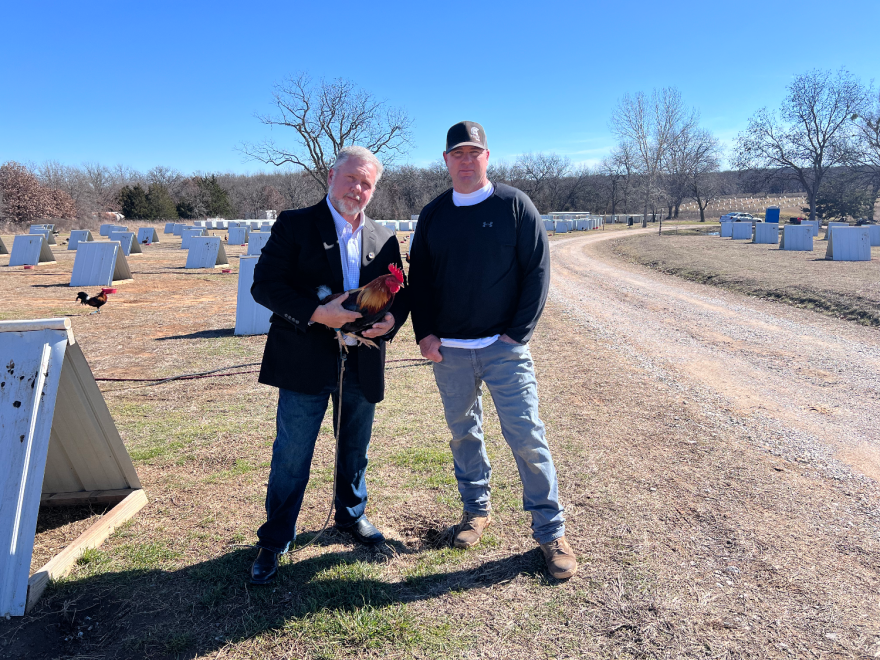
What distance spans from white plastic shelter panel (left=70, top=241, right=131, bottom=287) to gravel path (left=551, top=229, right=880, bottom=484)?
11.9 metres

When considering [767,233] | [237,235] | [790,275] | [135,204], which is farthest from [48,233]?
[767,233]

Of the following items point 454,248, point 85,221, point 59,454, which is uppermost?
point 85,221

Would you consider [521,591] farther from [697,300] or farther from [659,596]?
[697,300]

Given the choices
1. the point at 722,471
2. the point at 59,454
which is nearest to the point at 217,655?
the point at 59,454

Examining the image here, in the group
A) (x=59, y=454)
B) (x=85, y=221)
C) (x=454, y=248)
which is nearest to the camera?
(x=454, y=248)

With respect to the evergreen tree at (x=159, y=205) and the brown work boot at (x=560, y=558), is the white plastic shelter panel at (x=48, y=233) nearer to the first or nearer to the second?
the evergreen tree at (x=159, y=205)

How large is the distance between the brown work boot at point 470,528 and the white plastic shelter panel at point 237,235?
30.9 m

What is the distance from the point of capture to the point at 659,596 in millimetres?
2660

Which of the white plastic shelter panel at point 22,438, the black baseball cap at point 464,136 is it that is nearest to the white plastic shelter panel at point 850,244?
the black baseball cap at point 464,136

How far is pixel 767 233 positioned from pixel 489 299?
30.7 m

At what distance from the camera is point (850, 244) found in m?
18.3

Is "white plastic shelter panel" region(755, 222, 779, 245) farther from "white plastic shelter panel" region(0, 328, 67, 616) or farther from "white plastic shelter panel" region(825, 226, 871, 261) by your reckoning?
"white plastic shelter panel" region(0, 328, 67, 616)

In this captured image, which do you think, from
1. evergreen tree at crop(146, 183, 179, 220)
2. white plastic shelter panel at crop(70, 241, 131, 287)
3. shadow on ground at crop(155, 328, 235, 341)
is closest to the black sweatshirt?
shadow on ground at crop(155, 328, 235, 341)

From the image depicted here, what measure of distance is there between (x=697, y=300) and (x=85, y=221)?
175 ft
